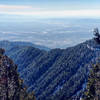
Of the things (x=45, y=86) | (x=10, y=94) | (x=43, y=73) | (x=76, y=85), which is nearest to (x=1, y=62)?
(x=10, y=94)

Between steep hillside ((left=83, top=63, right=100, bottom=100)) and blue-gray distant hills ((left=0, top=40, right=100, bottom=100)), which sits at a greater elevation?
steep hillside ((left=83, top=63, right=100, bottom=100))

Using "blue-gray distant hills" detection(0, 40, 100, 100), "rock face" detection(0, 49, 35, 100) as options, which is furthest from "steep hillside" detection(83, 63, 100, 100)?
"blue-gray distant hills" detection(0, 40, 100, 100)

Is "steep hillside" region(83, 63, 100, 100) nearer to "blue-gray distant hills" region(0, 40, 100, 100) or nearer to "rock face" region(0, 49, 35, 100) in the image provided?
"rock face" region(0, 49, 35, 100)

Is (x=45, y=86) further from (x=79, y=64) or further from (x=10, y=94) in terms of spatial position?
(x=10, y=94)

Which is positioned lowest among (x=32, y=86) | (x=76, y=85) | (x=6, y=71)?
(x=32, y=86)

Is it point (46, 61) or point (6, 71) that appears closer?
point (6, 71)

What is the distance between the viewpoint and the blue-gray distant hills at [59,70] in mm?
73931

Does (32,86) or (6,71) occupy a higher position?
(6,71)

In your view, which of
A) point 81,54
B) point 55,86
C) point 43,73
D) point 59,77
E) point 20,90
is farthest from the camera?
point 43,73

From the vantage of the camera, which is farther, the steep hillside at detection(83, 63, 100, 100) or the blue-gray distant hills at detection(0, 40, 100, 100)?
the blue-gray distant hills at detection(0, 40, 100, 100)

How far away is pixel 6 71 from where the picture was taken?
2009cm

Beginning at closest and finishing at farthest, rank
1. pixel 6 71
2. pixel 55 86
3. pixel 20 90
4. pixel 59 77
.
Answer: pixel 6 71
pixel 20 90
pixel 55 86
pixel 59 77

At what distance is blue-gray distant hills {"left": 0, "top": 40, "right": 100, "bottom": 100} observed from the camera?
73931 mm

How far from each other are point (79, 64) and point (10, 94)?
7449 centimetres
